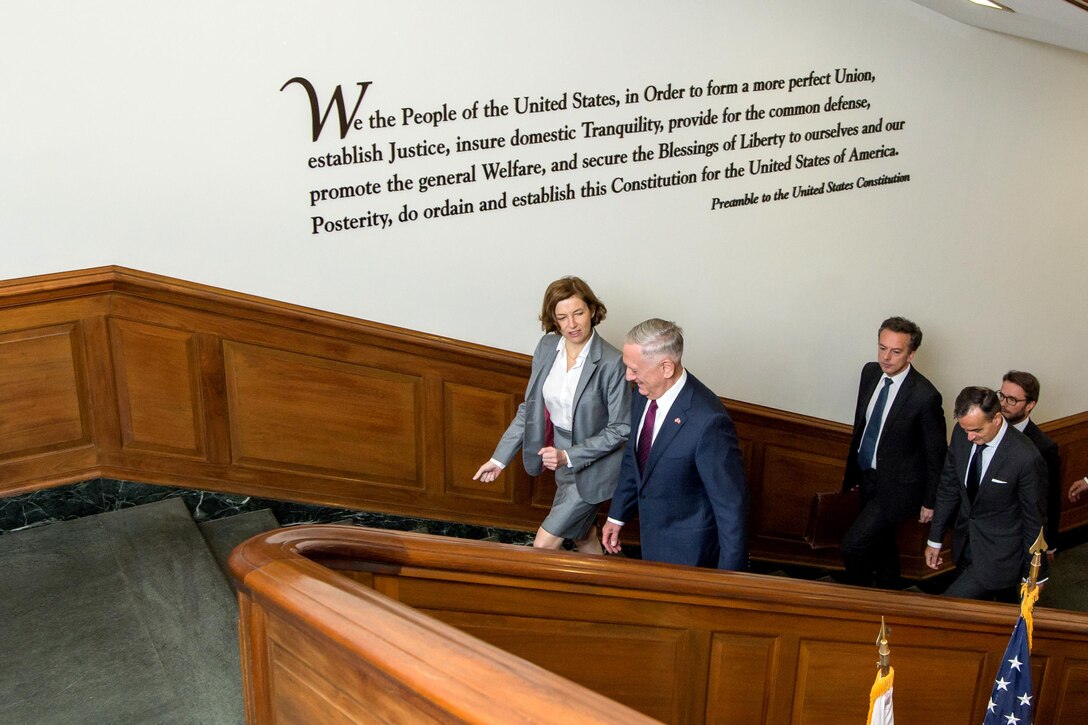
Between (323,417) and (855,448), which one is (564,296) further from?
(855,448)

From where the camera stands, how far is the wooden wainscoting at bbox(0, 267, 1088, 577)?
182 inches

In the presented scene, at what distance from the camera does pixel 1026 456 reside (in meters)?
5.12

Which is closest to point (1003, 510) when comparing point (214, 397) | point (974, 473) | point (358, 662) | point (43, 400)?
point (974, 473)

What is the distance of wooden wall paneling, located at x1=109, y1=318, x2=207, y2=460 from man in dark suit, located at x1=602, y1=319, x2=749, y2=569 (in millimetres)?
2145

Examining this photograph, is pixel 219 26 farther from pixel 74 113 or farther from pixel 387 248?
pixel 387 248

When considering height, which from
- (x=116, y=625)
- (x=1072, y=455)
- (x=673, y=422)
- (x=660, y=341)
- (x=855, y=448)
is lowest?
(x=1072, y=455)

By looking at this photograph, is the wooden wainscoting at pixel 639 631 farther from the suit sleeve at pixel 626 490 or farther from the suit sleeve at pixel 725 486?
the suit sleeve at pixel 626 490

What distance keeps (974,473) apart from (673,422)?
2.16m

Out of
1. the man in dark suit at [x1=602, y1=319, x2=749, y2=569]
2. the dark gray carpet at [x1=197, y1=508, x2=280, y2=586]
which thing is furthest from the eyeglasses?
the dark gray carpet at [x1=197, y1=508, x2=280, y2=586]

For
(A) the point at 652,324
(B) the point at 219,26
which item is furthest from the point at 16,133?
(A) the point at 652,324

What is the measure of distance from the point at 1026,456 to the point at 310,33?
4.00 m

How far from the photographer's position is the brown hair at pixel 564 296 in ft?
15.7

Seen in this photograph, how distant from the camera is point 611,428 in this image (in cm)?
488

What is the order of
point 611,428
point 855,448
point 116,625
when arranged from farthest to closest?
point 855,448, point 611,428, point 116,625
